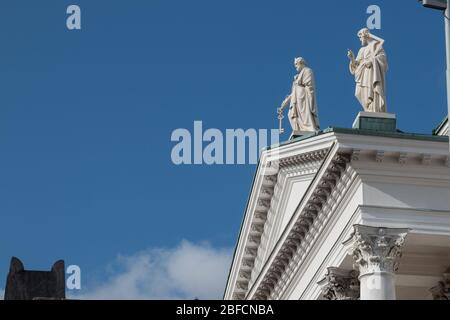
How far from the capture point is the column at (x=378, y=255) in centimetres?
3238

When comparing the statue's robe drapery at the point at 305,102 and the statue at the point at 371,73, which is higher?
the statue's robe drapery at the point at 305,102

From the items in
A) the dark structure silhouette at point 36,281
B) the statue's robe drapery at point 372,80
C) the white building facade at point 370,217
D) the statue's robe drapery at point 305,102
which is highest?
the statue's robe drapery at point 305,102

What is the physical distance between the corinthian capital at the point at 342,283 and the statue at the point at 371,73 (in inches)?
192

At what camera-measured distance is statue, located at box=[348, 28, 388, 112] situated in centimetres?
3478

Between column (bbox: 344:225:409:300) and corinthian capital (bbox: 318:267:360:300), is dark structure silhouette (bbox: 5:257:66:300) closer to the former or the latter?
column (bbox: 344:225:409:300)

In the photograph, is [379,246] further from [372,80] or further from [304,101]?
[304,101]

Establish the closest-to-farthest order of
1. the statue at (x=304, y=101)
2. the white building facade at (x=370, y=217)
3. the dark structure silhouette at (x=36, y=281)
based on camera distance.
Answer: the dark structure silhouette at (x=36, y=281), the white building facade at (x=370, y=217), the statue at (x=304, y=101)

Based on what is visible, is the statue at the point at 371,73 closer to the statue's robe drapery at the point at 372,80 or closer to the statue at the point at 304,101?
the statue's robe drapery at the point at 372,80

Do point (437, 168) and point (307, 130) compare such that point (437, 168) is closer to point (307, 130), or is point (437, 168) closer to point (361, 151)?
point (361, 151)

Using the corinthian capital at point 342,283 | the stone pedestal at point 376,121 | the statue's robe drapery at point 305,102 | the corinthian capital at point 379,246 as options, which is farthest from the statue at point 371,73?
the statue's robe drapery at point 305,102
